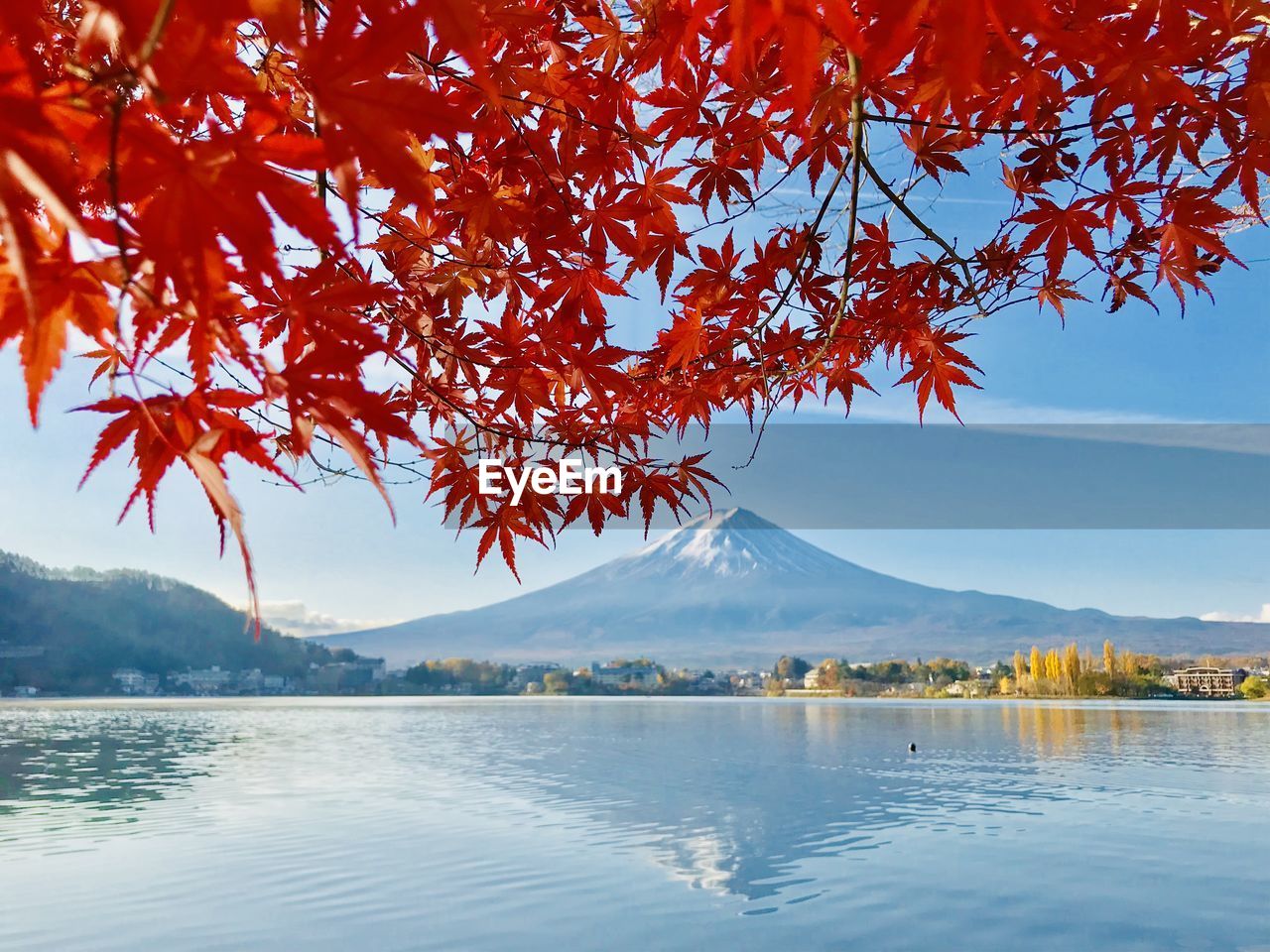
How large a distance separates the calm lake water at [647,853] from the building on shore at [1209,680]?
127 feet

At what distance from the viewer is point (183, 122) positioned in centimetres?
165

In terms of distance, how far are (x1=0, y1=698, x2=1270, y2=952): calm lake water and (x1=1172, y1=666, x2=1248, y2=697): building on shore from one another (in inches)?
1519

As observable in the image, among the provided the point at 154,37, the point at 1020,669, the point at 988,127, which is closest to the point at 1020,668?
the point at 1020,669

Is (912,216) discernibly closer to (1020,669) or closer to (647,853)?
(647,853)

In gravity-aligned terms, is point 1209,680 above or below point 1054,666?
below

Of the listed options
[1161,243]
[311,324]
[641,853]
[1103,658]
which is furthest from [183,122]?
[1103,658]

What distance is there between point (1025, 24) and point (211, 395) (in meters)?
0.75

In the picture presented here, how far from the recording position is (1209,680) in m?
49.7

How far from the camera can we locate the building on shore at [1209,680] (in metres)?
48.6

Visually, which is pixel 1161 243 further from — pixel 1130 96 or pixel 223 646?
pixel 223 646

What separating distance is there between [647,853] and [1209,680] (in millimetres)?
52758

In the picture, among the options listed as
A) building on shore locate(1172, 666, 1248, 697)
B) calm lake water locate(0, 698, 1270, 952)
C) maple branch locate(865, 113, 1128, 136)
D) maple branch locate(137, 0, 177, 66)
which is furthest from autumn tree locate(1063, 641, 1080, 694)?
maple branch locate(137, 0, 177, 66)

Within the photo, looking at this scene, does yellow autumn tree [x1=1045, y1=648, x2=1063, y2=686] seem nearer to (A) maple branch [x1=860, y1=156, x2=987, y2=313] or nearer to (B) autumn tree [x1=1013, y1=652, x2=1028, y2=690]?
(B) autumn tree [x1=1013, y1=652, x2=1028, y2=690]

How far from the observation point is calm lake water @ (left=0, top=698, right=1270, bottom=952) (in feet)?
20.7
